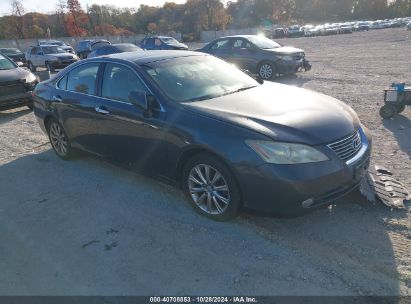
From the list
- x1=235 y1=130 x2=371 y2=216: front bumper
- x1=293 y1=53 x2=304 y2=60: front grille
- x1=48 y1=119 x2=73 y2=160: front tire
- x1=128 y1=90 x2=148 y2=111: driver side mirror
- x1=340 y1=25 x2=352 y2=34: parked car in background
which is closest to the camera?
x1=235 y1=130 x2=371 y2=216: front bumper

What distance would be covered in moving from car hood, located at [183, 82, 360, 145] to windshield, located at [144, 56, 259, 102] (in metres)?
0.20

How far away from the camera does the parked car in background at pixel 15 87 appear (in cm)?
930

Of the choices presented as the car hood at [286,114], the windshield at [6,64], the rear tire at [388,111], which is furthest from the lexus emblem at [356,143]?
the windshield at [6,64]

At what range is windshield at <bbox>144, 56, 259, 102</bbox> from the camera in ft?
13.4

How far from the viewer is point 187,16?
8138cm

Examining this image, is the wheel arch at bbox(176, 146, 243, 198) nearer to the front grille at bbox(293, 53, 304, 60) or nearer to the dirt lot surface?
the dirt lot surface

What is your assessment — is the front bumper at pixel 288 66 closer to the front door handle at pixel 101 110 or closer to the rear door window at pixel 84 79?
the rear door window at pixel 84 79

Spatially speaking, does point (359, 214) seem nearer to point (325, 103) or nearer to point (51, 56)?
point (325, 103)

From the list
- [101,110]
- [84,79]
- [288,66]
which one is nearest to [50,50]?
[288,66]

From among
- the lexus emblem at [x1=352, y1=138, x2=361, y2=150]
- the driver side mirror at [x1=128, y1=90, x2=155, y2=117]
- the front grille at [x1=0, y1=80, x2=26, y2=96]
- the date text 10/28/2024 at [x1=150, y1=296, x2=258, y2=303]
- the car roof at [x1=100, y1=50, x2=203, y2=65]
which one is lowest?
the date text 10/28/2024 at [x1=150, y1=296, x2=258, y2=303]

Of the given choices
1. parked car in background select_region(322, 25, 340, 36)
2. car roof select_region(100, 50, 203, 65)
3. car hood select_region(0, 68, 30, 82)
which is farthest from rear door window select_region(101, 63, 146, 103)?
parked car in background select_region(322, 25, 340, 36)

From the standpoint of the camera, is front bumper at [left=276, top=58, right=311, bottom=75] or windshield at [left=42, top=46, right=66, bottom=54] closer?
front bumper at [left=276, top=58, right=311, bottom=75]

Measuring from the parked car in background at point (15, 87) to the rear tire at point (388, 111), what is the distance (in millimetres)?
8497

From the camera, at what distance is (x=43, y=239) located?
3.71m
